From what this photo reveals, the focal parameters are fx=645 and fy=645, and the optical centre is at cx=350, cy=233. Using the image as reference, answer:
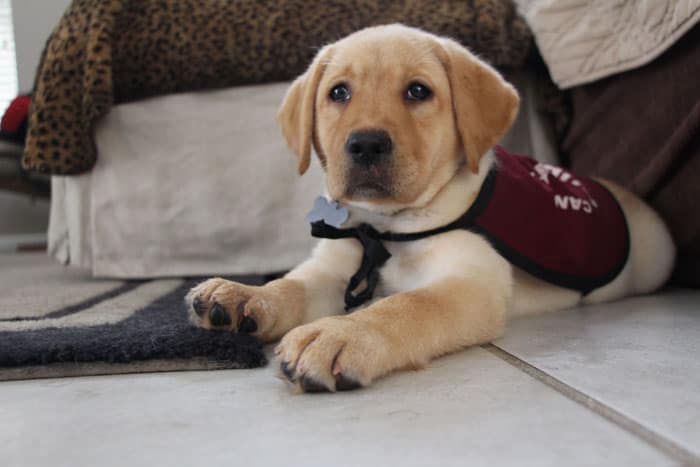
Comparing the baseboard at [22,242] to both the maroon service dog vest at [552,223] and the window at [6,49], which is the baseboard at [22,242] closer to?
the window at [6,49]

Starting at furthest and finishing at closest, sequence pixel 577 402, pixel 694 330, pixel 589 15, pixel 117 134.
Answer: pixel 117 134 < pixel 589 15 < pixel 694 330 < pixel 577 402

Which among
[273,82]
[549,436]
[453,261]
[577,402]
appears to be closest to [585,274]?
[453,261]

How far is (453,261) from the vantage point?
1735mm

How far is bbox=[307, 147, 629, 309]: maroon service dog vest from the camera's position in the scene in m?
1.84

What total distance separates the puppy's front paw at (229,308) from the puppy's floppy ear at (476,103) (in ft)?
2.34

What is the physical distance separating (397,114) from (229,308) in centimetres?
67

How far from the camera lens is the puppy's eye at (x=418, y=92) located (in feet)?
5.99

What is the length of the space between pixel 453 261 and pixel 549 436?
79cm

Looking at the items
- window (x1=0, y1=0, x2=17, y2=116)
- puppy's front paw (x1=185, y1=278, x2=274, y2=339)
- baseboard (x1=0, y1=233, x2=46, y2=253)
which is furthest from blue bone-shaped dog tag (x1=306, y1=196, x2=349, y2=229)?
window (x1=0, y1=0, x2=17, y2=116)

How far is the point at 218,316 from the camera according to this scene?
1.57m

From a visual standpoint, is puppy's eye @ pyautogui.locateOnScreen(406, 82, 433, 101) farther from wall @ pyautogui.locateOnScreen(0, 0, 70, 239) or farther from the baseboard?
wall @ pyautogui.locateOnScreen(0, 0, 70, 239)

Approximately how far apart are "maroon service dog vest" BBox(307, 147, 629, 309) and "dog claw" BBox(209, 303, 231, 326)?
0.38 m

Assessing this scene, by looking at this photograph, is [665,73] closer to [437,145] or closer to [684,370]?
[437,145]

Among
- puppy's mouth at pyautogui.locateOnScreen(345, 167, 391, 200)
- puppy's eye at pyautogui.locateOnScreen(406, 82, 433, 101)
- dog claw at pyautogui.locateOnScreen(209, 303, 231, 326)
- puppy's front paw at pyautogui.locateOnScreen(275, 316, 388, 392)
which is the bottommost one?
dog claw at pyautogui.locateOnScreen(209, 303, 231, 326)
